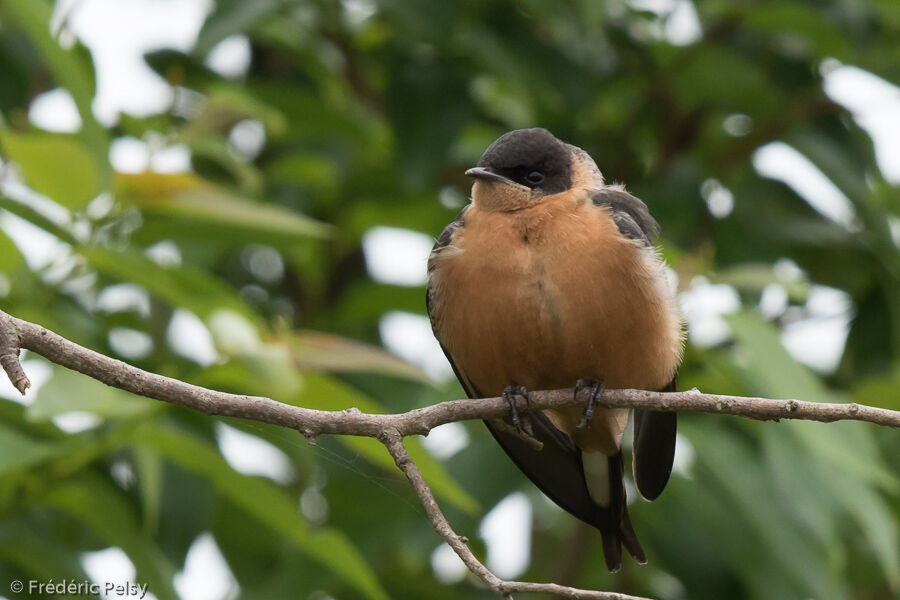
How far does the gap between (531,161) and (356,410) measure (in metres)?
1.94

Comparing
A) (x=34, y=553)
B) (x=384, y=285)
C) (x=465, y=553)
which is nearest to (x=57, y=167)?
(x=34, y=553)

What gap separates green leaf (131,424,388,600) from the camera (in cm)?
386

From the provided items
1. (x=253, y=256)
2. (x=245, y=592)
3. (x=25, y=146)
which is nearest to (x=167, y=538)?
(x=245, y=592)

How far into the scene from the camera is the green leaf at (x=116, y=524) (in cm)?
390

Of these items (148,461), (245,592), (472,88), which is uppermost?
(472,88)

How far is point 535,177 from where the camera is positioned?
14.8ft

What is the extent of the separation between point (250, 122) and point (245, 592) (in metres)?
2.39

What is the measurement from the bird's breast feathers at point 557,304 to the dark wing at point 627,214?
45mm

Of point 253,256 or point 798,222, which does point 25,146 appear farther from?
point 798,222

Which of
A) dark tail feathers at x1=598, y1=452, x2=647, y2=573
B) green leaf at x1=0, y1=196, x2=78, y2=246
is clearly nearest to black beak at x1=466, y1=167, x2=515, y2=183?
dark tail feathers at x1=598, y1=452, x2=647, y2=573

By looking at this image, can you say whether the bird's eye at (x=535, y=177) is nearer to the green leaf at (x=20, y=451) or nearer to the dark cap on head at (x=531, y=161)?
the dark cap on head at (x=531, y=161)

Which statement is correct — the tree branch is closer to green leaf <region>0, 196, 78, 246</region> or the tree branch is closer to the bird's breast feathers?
the bird's breast feathers

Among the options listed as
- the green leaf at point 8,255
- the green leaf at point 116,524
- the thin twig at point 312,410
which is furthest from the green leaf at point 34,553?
the thin twig at point 312,410

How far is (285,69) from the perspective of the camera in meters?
6.16
